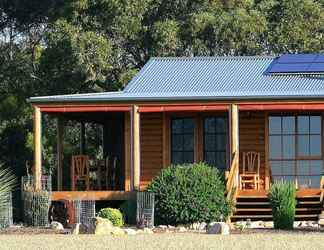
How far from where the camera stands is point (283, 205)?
23.2 meters

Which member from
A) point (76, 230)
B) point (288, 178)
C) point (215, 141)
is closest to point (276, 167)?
point (288, 178)

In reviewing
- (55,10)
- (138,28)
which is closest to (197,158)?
(138,28)

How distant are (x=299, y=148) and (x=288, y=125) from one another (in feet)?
2.15

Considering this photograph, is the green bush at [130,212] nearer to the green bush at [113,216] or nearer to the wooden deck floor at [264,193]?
the green bush at [113,216]

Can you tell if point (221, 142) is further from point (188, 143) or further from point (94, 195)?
→ point (94, 195)

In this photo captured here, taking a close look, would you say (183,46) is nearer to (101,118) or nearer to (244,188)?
(101,118)

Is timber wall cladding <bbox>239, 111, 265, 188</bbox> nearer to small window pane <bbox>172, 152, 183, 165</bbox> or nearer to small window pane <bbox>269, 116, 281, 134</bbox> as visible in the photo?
small window pane <bbox>269, 116, 281, 134</bbox>

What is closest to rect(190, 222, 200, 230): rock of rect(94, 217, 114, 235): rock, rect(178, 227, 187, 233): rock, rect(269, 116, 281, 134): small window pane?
rect(178, 227, 187, 233): rock

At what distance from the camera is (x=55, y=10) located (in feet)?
121

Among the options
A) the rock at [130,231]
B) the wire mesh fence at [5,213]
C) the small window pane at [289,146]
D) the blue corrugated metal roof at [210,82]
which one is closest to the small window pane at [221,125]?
the blue corrugated metal roof at [210,82]

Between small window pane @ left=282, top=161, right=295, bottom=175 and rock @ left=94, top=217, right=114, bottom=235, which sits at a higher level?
small window pane @ left=282, top=161, right=295, bottom=175

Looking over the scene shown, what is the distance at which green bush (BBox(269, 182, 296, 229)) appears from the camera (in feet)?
76.2

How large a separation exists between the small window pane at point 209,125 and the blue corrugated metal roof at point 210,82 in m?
0.91

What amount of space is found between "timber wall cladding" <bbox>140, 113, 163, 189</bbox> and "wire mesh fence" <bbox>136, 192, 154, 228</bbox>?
10.0ft
